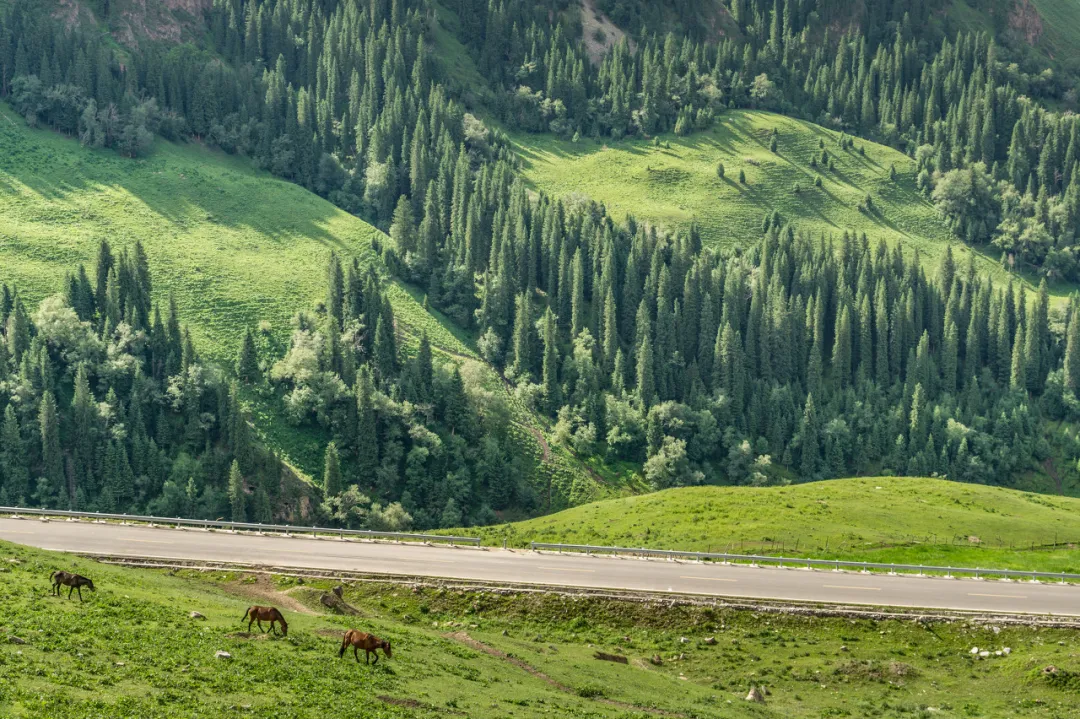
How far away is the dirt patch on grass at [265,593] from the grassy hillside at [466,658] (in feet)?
0.64

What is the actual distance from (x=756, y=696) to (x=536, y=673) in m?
12.5

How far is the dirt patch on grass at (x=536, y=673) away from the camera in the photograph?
59875 millimetres

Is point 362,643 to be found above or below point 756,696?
above

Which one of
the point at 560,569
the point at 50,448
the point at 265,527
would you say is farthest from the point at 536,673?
the point at 50,448

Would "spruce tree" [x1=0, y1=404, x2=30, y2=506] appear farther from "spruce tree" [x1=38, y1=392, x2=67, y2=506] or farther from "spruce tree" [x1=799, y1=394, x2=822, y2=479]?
"spruce tree" [x1=799, y1=394, x2=822, y2=479]

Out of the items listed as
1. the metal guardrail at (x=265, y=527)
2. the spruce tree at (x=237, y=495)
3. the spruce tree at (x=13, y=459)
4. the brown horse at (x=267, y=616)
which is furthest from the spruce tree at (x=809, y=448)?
the brown horse at (x=267, y=616)

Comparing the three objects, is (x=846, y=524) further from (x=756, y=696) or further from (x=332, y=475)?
(x=332, y=475)

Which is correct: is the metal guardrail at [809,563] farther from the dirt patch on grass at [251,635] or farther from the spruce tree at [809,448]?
the spruce tree at [809,448]

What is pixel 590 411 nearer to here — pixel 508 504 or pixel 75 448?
pixel 508 504

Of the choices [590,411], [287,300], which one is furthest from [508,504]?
[287,300]

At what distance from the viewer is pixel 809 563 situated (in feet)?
312

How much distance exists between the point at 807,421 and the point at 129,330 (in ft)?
337

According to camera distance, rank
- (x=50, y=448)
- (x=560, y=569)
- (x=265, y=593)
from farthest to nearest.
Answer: (x=50, y=448)
(x=560, y=569)
(x=265, y=593)

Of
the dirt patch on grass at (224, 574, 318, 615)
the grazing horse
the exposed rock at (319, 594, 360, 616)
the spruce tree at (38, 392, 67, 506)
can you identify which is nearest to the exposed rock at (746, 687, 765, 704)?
the exposed rock at (319, 594, 360, 616)
